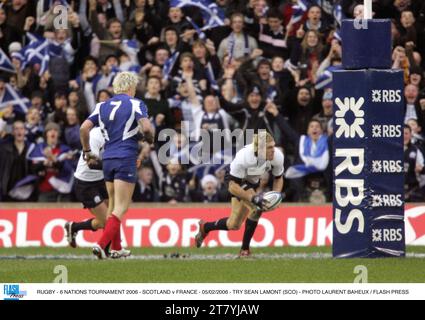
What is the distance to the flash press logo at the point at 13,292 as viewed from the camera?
40.2ft

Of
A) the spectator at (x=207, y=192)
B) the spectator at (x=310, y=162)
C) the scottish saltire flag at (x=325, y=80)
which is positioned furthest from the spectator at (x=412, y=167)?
the spectator at (x=207, y=192)

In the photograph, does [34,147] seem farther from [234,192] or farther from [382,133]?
[382,133]

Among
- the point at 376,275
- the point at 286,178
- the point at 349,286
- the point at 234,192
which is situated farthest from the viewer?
the point at 286,178

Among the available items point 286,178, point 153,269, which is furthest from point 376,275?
point 286,178

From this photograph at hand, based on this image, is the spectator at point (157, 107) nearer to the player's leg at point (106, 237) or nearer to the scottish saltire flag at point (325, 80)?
the scottish saltire flag at point (325, 80)

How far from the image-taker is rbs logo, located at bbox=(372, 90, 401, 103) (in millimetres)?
16297

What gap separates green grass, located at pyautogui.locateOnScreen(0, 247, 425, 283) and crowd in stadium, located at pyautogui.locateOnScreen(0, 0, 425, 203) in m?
4.54

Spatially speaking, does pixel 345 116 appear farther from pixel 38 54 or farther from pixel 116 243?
pixel 38 54

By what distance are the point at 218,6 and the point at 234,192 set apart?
6.42 m

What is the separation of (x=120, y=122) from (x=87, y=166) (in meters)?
2.15

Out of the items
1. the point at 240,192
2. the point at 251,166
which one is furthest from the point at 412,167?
the point at 240,192

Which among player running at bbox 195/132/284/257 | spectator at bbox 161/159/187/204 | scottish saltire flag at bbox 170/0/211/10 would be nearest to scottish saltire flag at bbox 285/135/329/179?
spectator at bbox 161/159/187/204

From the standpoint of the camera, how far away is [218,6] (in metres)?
22.6

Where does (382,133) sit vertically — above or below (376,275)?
above
